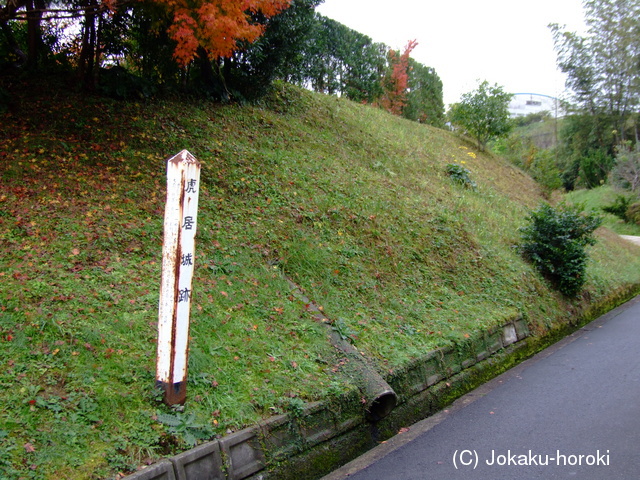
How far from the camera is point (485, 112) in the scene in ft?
56.1

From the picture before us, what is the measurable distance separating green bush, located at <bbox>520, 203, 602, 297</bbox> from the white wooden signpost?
7208 mm

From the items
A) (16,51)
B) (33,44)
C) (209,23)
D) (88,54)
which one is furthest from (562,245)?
(16,51)

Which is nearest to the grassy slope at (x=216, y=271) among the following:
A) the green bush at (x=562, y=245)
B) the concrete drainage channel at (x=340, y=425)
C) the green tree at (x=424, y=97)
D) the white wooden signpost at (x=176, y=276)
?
the concrete drainage channel at (x=340, y=425)

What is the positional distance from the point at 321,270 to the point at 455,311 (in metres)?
2.00

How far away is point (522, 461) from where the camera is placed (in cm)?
420

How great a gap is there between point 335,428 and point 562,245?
636 centimetres

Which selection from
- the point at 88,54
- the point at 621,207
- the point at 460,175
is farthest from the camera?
the point at 621,207

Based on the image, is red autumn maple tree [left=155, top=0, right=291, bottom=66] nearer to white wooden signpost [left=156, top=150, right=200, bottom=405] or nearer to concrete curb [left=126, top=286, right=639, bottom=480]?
white wooden signpost [left=156, top=150, right=200, bottom=405]

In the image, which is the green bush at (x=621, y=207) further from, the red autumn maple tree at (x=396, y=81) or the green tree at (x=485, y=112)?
the red autumn maple tree at (x=396, y=81)

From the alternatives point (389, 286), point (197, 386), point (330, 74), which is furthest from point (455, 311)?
point (330, 74)

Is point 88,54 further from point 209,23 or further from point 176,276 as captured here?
point 176,276

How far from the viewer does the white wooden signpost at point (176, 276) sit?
378 cm

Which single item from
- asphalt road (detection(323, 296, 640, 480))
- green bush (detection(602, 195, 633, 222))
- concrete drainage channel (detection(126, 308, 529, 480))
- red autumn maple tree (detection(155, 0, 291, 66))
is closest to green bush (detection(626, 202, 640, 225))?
green bush (detection(602, 195, 633, 222))

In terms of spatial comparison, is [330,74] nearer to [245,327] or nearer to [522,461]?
[245,327]
